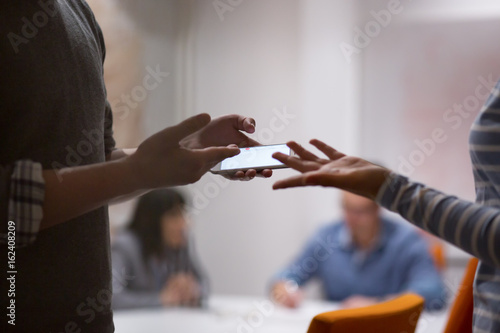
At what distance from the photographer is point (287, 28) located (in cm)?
364

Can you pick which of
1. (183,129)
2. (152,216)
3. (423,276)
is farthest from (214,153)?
(152,216)

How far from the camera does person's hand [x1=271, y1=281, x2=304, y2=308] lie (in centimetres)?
237

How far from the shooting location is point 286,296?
239cm

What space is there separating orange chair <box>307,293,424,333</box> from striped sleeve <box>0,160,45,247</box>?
19.1 inches

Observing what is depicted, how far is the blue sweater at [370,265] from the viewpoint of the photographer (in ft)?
8.52

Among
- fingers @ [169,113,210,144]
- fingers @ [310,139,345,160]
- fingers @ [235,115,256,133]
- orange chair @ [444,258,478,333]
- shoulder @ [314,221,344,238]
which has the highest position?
fingers @ [169,113,210,144]

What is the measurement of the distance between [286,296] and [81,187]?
175 cm

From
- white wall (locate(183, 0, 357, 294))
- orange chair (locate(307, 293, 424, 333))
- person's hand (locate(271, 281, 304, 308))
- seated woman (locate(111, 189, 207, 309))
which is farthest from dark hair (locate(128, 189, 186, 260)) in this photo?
orange chair (locate(307, 293, 424, 333))

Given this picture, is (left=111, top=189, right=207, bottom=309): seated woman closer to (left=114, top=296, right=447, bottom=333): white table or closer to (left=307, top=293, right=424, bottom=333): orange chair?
(left=114, top=296, right=447, bottom=333): white table

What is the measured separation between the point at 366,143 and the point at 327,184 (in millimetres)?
2794

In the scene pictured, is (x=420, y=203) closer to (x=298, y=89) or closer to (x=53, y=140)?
(x=53, y=140)

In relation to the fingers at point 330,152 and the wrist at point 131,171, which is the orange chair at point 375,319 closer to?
the fingers at point 330,152

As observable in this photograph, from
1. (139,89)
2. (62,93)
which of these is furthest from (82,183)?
(139,89)

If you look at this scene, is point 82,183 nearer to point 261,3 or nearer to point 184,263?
point 184,263
